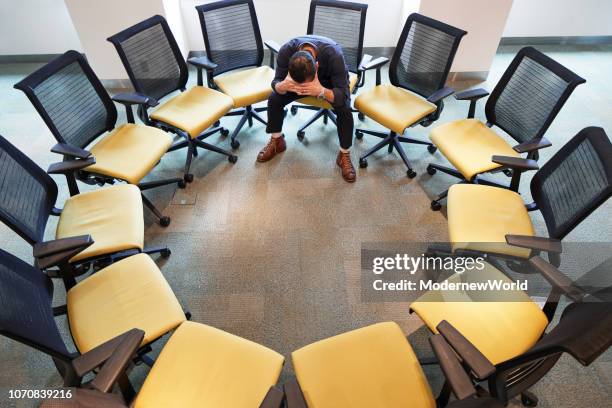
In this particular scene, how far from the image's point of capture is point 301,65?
2514 mm

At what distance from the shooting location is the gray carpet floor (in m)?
2.06

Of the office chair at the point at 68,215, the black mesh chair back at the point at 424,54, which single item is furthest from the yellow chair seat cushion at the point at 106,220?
the black mesh chair back at the point at 424,54

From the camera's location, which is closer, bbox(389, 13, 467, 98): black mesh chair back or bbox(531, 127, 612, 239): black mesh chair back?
bbox(531, 127, 612, 239): black mesh chair back

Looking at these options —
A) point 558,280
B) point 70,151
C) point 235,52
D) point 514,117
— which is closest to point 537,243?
point 558,280

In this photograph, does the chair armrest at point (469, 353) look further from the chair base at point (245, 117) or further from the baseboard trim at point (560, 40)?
the baseboard trim at point (560, 40)

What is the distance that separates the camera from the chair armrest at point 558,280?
1522 mm

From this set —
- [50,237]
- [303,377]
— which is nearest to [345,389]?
[303,377]

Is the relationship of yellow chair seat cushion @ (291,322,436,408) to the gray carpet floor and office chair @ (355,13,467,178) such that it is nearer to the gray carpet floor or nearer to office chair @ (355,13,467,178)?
the gray carpet floor

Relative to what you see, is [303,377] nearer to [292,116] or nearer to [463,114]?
[292,116]

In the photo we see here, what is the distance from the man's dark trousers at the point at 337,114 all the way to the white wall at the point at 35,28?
272 cm

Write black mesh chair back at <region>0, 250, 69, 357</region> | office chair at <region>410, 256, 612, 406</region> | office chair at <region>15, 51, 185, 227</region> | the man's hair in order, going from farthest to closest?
the man's hair < office chair at <region>15, 51, 185, 227</region> < black mesh chair back at <region>0, 250, 69, 357</region> < office chair at <region>410, 256, 612, 406</region>

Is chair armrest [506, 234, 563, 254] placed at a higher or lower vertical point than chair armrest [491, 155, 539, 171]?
lower

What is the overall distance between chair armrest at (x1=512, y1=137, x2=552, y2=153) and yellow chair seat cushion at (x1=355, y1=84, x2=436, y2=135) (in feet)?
2.32

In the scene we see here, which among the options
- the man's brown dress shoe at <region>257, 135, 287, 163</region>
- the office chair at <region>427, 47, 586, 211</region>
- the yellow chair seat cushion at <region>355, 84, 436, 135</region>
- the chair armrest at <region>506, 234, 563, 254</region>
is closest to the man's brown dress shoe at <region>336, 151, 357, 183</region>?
the yellow chair seat cushion at <region>355, 84, 436, 135</region>
